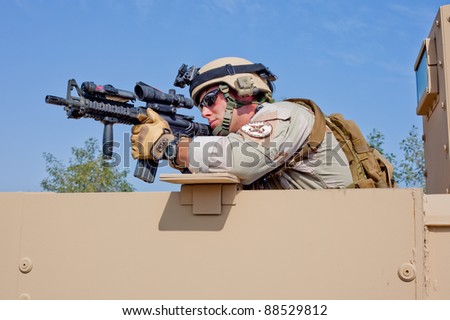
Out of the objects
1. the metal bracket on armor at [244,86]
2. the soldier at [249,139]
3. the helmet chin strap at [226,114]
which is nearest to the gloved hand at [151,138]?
the soldier at [249,139]

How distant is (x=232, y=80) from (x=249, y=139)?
2.10 feet

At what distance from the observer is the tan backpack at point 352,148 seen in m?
3.13

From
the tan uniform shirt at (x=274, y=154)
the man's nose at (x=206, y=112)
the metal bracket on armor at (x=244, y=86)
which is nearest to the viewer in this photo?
the tan uniform shirt at (x=274, y=154)

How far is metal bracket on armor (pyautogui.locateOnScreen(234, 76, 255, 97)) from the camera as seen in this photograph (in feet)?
11.1

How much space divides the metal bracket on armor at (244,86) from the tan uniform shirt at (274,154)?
0.27m

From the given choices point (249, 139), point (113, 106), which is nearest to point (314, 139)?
point (249, 139)

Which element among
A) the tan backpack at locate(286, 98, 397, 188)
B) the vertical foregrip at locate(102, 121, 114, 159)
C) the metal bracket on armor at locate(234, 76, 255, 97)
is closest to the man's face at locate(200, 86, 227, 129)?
the metal bracket on armor at locate(234, 76, 255, 97)

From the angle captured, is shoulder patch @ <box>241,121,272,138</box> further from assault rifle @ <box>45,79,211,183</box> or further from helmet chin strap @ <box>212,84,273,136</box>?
assault rifle @ <box>45,79,211,183</box>

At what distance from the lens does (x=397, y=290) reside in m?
2.39

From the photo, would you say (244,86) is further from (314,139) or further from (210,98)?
(314,139)

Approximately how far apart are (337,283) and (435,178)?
56.5 inches

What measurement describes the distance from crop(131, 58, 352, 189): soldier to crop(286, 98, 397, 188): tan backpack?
0.03 m

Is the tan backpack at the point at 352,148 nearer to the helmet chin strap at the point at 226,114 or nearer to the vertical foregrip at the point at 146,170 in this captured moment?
the helmet chin strap at the point at 226,114

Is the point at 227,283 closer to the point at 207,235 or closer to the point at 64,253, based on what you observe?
the point at 207,235
